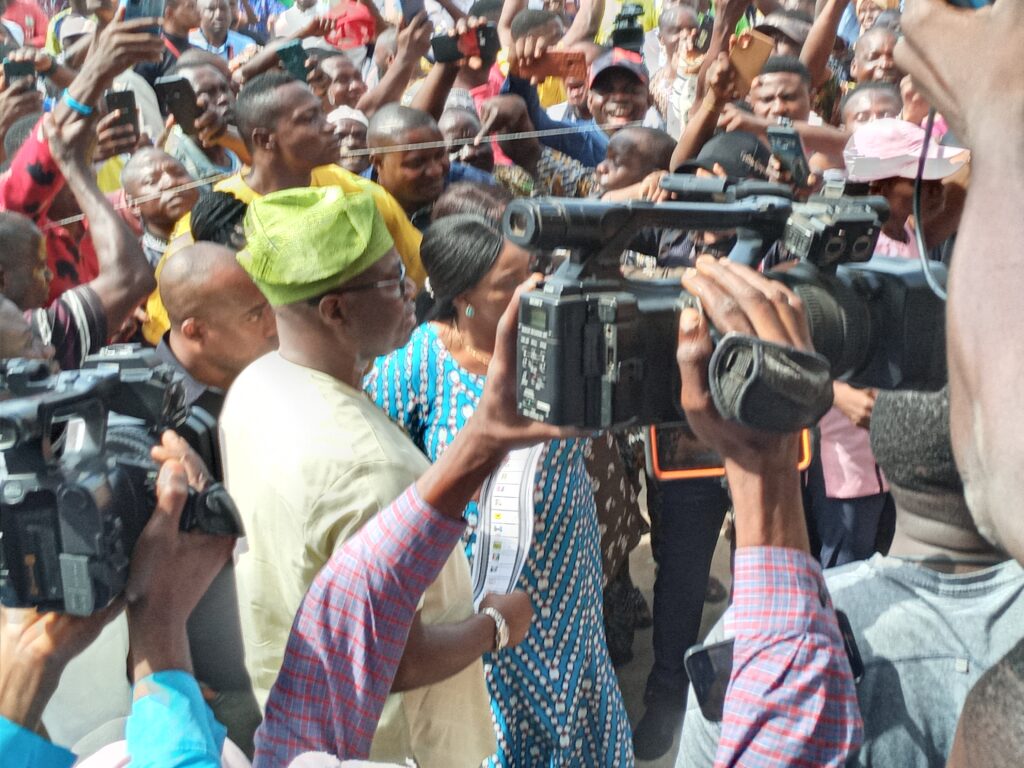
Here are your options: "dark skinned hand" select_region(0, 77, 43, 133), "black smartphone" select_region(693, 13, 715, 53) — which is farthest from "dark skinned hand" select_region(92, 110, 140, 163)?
"black smartphone" select_region(693, 13, 715, 53)

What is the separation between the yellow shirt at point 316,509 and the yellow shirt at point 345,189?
4.30ft

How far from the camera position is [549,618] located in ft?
6.89

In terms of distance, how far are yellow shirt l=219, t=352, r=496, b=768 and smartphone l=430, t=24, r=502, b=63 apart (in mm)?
2641

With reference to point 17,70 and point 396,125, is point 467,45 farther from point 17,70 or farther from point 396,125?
point 17,70

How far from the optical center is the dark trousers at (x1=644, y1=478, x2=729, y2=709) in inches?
110

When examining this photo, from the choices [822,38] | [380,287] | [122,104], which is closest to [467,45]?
[122,104]

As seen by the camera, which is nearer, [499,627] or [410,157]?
[499,627]

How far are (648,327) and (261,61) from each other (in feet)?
11.5

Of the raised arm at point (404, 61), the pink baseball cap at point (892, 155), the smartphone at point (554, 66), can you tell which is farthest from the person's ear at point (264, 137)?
the pink baseball cap at point (892, 155)

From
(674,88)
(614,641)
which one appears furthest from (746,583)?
(674,88)

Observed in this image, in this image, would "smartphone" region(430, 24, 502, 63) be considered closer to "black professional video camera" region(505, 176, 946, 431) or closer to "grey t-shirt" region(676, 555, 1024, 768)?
"black professional video camera" region(505, 176, 946, 431)

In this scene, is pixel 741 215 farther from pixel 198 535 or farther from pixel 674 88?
pixel 674 88

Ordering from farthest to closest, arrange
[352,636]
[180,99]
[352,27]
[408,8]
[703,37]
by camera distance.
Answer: [352,27], [408,8], [703,37], [180,99], [352,636]

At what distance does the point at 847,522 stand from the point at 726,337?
1.83m
